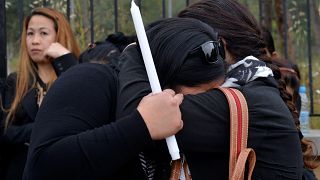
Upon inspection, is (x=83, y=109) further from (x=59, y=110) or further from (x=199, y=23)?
(x=199, y=23)

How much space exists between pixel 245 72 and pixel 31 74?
6.55 feet

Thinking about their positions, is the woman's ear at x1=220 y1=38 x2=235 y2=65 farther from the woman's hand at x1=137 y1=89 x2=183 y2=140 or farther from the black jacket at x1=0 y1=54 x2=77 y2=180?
the black jacket at x1=0 y1=54 x2=77 y2=180

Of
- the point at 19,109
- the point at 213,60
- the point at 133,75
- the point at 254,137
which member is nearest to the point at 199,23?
the point at 213,60

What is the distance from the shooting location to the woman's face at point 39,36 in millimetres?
3551

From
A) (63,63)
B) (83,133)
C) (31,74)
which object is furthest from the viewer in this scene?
(31,74)

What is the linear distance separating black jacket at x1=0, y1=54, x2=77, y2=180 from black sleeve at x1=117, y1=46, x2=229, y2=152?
1.70 metres

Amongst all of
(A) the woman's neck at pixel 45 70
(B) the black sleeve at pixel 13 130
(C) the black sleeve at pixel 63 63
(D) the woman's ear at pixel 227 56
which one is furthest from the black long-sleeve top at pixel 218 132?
(A) the woman's neck at pixel 45 70

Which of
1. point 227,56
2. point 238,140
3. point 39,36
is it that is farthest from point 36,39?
point 238,140

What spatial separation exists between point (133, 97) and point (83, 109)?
13cm

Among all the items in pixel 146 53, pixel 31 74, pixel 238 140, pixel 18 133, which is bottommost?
pixel 18 133

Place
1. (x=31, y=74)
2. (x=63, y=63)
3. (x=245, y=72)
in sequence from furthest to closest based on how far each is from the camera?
(x=31, y=74)
(x=63, y=63)
(x=245, y=72)

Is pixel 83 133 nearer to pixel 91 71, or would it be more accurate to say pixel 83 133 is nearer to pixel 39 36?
pixel 91 71

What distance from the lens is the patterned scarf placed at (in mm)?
1677

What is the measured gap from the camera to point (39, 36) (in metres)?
3.63
